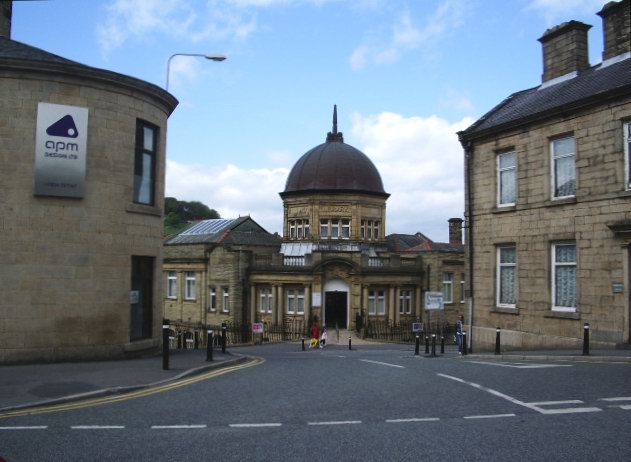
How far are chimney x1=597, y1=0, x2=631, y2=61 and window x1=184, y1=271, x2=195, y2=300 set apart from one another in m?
33.4

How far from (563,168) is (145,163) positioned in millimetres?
12201

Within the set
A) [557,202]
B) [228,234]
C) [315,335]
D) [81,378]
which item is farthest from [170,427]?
[228,234]

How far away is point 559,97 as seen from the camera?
1975 centimetres

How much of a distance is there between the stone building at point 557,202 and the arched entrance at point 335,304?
18.1m

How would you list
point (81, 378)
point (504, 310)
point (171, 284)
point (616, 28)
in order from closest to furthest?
point (81, 378) → point (616, 28) → point (504, 310) → point (171, 284)

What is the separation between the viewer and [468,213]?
2242cm

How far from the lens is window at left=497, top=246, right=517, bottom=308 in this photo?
68.0 feet

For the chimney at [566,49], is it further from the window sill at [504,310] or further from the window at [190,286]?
the window at [190,286]

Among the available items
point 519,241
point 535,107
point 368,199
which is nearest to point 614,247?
point 519,241

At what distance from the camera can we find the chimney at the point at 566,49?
2188 cm

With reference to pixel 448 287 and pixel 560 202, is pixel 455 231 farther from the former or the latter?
pixel 560 202

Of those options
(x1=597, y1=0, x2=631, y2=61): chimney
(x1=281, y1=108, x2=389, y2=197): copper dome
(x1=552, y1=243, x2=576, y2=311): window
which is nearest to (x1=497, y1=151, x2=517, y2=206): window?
(x1=552, y1=243, x2=576, y2=311): window

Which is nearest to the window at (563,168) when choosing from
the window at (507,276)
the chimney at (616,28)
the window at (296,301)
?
the window at (507,276)

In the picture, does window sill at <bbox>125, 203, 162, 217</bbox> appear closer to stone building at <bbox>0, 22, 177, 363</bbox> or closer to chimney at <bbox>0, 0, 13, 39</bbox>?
stone building at <bbox>0, 22, 177, 363</bbox>
